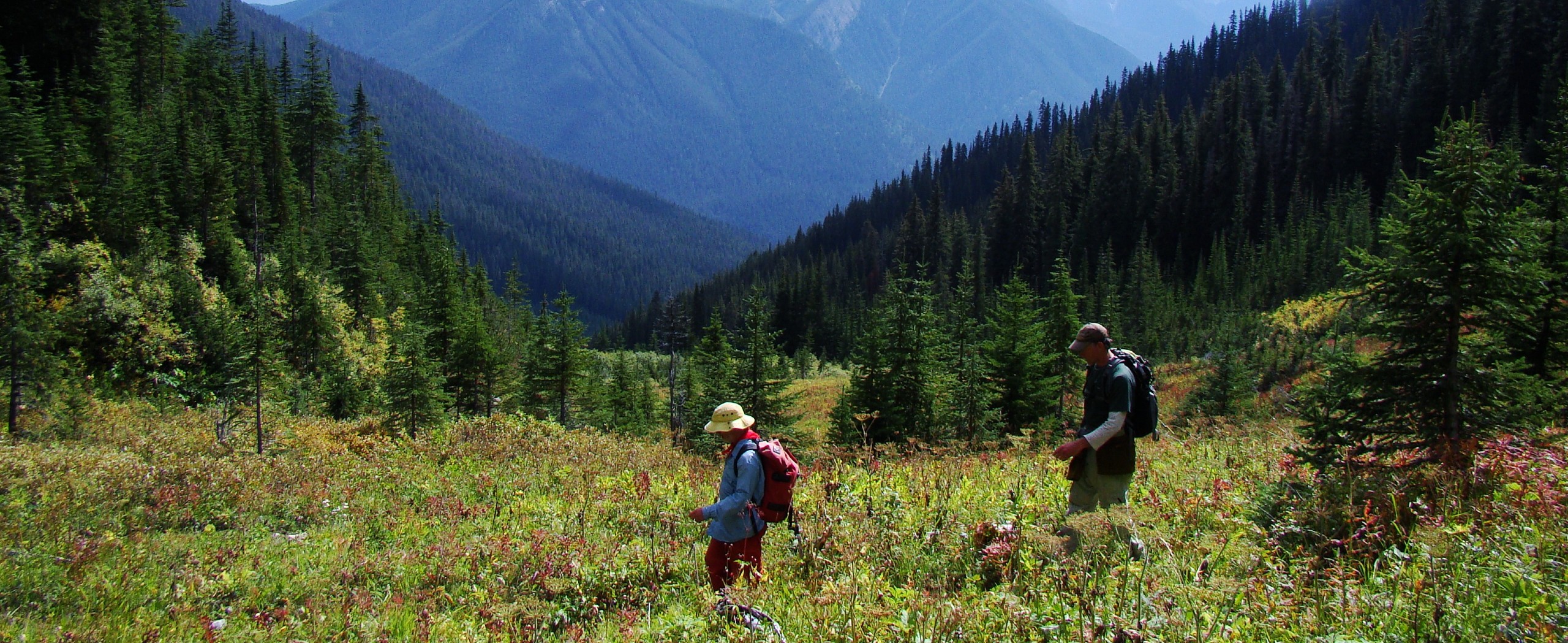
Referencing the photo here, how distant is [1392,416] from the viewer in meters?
6.75

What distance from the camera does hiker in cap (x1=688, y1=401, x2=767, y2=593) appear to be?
507cm

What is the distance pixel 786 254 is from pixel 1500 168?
141 metres

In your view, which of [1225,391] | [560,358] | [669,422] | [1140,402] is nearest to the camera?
[1140,402]

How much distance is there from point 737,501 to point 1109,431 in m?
2.57

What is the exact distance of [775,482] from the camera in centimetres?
507

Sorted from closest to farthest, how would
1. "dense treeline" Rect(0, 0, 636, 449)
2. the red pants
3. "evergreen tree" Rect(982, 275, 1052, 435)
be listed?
the red pants < "evergreen tree" Rect(982, 275, 1052, 435) < "dense treeline" Rect(0, 0, 636, 449)

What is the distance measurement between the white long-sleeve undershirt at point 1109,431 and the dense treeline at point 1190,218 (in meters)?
14.6

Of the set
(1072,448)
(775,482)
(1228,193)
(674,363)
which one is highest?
(1228,193)

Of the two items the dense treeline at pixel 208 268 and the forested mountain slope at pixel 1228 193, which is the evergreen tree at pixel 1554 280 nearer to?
the forested mountain slope at pixel 1228 193

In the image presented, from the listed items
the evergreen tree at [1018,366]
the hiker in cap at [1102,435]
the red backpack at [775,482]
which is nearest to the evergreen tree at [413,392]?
the evergreen tree at [1018,366]

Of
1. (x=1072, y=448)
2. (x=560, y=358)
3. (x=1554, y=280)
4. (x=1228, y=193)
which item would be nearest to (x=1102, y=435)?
(x=1072, y=448)

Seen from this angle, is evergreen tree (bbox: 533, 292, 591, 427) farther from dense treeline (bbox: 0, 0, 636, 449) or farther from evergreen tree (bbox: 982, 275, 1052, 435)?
evergreen tree (bbox: 982, 275, 1052, 435)

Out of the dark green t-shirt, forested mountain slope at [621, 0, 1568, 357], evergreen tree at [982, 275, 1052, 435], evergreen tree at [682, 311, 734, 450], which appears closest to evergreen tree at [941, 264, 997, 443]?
evergreen tree at [982, 275, 1052, 435]

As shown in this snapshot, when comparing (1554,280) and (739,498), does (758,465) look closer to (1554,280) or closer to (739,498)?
(739,498)
